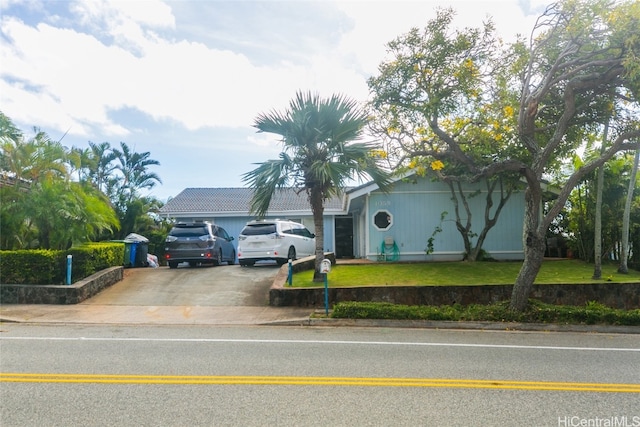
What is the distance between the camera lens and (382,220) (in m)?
18.6

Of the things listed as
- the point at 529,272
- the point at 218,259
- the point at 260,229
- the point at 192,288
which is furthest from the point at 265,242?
the point at 529,272

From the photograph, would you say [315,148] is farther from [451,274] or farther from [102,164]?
[102,164]

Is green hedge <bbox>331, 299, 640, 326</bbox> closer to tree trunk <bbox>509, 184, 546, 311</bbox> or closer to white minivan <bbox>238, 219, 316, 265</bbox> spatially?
tree trunk <bbox>509, 184, 546, 311</bbox>

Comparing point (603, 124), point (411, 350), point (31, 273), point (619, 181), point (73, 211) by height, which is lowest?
point (411, 350)

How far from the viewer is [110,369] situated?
6.53 m

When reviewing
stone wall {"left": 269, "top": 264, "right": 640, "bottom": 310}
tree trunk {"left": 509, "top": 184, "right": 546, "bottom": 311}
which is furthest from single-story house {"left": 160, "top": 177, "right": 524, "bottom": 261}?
tree trunk {"left": 509, "top": 184, "right": 546, "bottom": 311}

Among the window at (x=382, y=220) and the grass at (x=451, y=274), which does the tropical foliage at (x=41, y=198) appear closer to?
the grass at (x=451, y=274)

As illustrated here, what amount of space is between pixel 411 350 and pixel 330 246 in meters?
17.2

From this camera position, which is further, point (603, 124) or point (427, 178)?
point (427, 178)

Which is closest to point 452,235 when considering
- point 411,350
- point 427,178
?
point 427,178

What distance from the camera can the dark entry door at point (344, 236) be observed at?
25.4 metres

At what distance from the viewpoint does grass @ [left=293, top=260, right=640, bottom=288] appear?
13.7 meters

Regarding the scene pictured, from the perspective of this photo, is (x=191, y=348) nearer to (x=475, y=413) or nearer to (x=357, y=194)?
(x=475, y=413)

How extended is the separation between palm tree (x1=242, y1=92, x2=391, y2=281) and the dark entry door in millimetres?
12365
